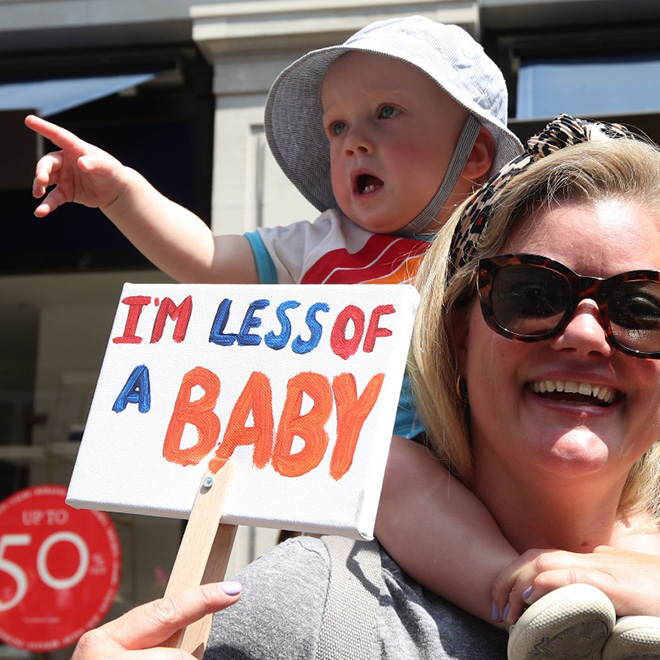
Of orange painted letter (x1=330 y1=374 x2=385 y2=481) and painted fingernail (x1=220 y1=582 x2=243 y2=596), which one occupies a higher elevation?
orange painted letter (x1=330 y1=374 x2=385 y2=481)

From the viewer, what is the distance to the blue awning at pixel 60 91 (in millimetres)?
5023

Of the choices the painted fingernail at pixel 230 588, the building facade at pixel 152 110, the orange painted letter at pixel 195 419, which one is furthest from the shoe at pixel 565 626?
the building facade at pixel 152 110

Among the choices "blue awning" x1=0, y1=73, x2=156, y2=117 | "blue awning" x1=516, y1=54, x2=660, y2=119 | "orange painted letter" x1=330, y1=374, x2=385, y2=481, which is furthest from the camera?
"blue awning" x1=0, y1=73, x2=156, y2=117

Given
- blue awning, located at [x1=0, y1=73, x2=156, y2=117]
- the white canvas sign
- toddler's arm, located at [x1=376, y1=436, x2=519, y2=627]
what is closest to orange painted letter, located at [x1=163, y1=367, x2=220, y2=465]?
the white canvas sign

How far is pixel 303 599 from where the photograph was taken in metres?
1.31

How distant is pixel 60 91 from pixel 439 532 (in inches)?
164

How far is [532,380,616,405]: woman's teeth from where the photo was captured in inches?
58.1

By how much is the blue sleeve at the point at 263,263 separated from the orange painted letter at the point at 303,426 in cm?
106

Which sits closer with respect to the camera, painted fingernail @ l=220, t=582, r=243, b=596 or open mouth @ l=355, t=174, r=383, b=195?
painted fingernail @ l=220, t=582, r=243, b=596

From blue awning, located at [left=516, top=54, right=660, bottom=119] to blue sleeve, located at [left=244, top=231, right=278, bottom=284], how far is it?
236 cm

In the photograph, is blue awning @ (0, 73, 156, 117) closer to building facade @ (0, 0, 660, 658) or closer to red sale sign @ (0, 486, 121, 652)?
building facade @ (0, 0, 660, 658)

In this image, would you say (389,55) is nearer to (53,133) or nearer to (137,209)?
(137,209)

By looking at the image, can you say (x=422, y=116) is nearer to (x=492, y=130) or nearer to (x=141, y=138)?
(x=492, y=130)

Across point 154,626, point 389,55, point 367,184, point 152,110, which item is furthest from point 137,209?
point 152,110
